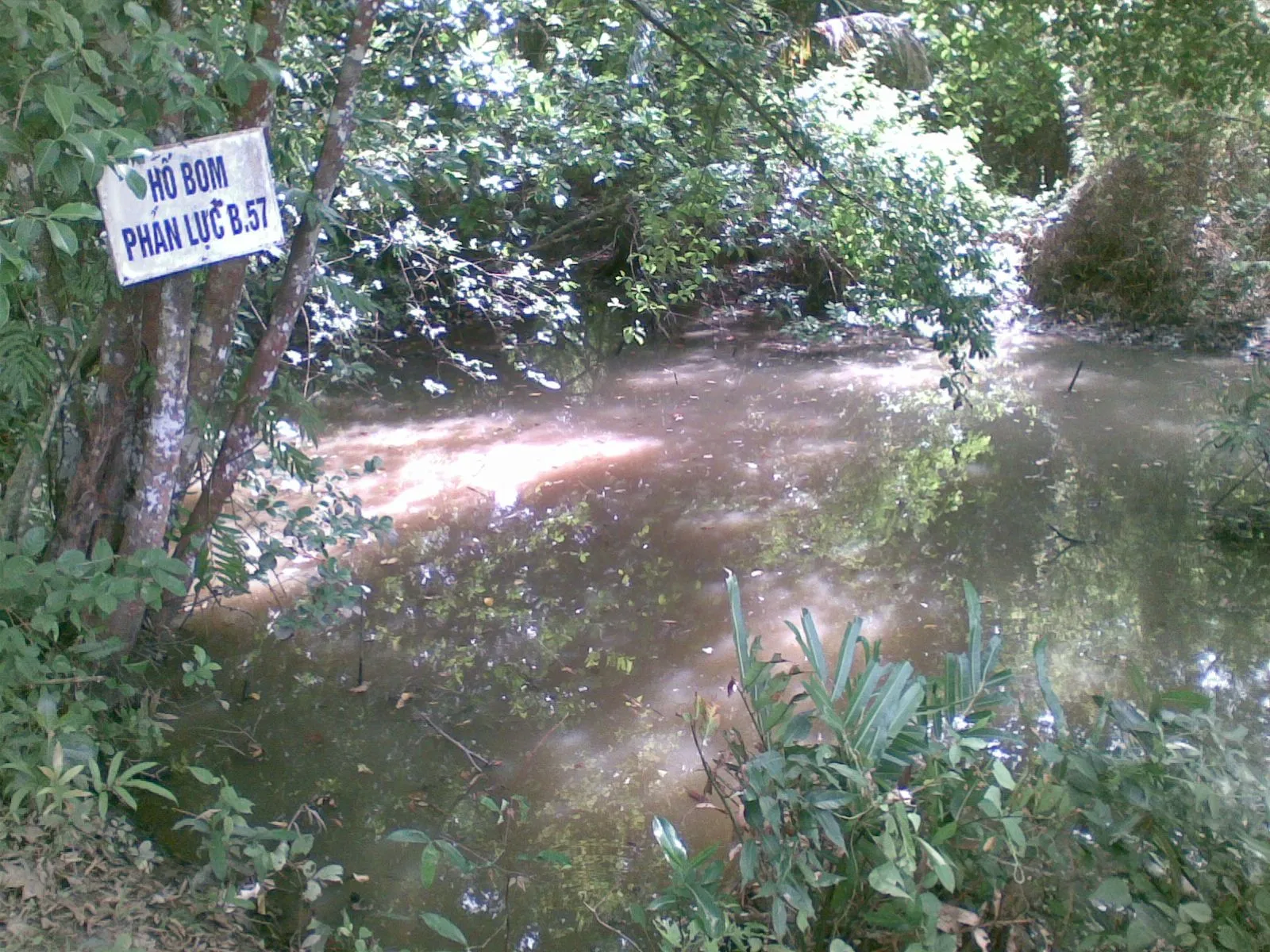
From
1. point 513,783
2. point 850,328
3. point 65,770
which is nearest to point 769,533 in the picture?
point 513,783

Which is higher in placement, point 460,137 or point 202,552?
point 460,137

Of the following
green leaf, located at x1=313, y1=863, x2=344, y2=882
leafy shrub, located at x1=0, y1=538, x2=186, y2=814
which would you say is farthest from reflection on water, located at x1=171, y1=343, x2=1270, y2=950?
leafy shrub, located at x1=0, y1=538, x2=186, y2=814

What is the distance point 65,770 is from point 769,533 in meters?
3.99

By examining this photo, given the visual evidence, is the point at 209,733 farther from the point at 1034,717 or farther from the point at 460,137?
the point at 460,137

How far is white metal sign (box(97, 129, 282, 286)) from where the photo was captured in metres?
3.03

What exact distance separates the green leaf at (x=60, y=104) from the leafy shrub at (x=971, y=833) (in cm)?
167

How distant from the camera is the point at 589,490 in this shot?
689 cm

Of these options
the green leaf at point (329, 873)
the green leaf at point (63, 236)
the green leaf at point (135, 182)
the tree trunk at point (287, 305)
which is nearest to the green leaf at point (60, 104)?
the green leaf at point (63, 236)

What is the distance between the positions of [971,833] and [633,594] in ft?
10.8

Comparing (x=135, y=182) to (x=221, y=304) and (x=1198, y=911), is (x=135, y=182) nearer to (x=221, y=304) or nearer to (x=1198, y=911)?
(x=221, y=304)

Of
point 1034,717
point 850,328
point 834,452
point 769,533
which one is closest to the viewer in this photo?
point 1034,717

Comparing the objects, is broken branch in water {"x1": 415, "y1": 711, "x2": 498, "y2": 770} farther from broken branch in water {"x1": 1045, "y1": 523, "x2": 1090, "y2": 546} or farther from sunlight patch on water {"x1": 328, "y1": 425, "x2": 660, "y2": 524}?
broken branch in water {"x1": 1045, "y1": 523, "x2": 1090, "y2": 546}

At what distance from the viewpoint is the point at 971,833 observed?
2182mm

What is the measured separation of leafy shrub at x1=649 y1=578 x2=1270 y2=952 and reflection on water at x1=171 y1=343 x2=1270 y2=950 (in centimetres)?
101
